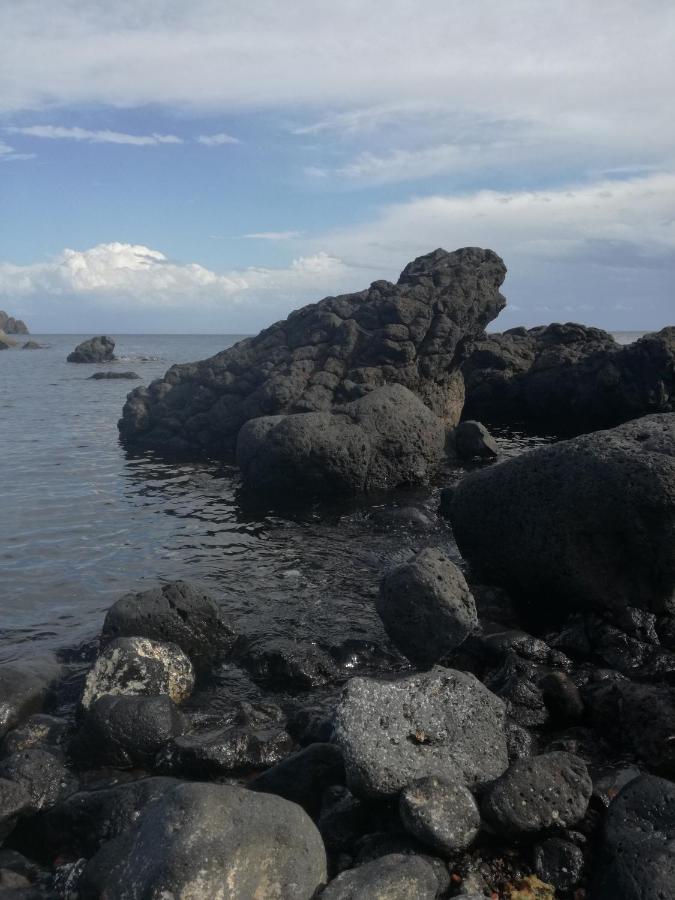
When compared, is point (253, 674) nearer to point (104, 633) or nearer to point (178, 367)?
point (104, 633)

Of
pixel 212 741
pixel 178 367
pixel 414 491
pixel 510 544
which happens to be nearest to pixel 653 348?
pixel 414 491

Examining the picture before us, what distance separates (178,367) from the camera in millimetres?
33281

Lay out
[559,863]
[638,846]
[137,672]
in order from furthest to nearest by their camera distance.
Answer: [137,672] < [559,863] < [638,846]

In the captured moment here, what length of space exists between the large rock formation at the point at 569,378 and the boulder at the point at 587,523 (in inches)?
802

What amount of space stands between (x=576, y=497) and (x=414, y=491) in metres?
10.0

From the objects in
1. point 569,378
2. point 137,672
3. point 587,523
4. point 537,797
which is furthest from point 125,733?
point 569,378

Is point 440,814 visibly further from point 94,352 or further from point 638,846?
point 94,352

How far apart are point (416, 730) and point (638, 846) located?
2.20m

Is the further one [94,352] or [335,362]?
[94,352]

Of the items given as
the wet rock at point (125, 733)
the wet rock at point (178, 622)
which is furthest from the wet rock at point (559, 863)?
the wet rock at point (178, 622)

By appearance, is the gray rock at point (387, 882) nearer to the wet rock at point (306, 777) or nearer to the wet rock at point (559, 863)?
the wet rock at point (559, 863)

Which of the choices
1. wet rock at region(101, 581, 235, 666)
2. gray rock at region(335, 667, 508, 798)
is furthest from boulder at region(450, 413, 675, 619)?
wet rock at region(101, 581, 235, 666)

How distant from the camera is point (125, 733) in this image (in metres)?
8.70

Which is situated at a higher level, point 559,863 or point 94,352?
point 94,352
